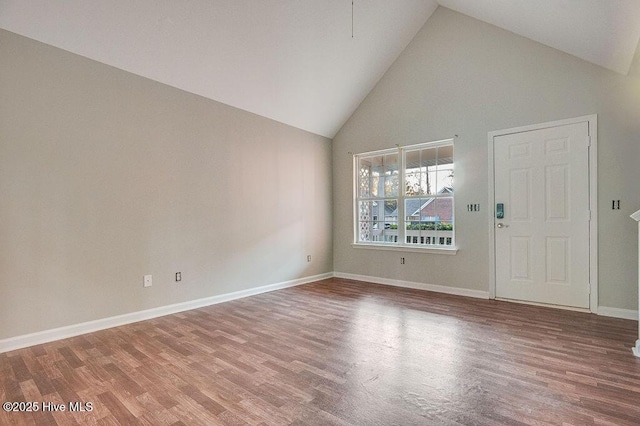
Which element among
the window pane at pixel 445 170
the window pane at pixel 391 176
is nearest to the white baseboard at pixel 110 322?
the window pane at pixel 391 176

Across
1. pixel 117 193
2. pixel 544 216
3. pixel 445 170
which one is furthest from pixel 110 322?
pixel 544 216

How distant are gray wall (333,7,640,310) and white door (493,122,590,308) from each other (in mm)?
162

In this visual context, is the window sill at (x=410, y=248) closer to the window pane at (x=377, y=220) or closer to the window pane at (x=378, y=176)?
the window pane at (x=377, y=220)

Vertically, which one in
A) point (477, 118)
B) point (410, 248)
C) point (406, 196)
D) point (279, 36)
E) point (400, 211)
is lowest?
point (410, 248)

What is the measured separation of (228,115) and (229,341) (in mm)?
2851

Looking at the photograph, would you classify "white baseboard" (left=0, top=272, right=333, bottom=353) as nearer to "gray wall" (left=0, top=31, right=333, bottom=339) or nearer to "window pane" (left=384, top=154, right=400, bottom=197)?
"gray wall" (left=0, top=31, right=333, bottom=339)

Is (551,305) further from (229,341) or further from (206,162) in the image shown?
(206,162)

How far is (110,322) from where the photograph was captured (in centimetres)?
319

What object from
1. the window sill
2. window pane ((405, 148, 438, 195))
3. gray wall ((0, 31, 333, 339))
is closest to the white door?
the window sill

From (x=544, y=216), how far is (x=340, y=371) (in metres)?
3.18

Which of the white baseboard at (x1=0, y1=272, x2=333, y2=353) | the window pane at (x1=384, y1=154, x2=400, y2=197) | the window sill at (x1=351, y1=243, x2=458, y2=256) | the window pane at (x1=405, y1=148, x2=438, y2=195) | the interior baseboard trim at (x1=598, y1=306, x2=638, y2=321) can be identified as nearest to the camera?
the white baseboard at (x1=0, y1=272, x2=333, y2=353)

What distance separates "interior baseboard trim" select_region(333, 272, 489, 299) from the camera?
4289 millimetres

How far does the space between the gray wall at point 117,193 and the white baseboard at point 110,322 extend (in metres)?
0.06

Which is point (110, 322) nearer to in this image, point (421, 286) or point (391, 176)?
point (421, 286)
